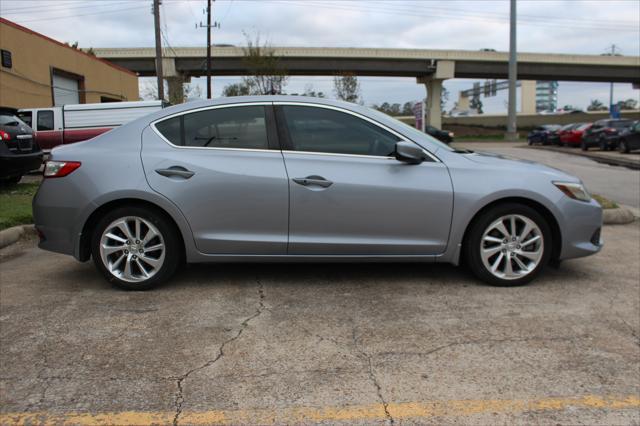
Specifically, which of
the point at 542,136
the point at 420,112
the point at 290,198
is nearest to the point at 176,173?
the point at 290,198

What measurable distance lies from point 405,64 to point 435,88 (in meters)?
5.63

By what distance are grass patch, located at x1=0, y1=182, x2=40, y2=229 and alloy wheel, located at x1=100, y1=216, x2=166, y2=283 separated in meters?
2.77

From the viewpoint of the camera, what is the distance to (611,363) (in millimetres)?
3240

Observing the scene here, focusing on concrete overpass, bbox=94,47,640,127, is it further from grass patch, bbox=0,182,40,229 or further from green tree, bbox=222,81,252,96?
grass patch, bbox=0,182,40,229

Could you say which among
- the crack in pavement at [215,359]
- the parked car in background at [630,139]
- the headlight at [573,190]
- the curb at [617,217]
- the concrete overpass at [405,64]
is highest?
the concrete overpass at [405,64]

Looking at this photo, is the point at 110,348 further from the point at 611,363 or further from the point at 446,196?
the point at 611,363

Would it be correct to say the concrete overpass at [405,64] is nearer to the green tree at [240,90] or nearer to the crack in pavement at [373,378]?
the green tree at [240,90]

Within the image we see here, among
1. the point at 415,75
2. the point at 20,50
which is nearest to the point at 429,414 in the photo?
the point at 20,50

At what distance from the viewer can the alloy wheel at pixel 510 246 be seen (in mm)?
4590

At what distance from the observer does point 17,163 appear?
29.6ft

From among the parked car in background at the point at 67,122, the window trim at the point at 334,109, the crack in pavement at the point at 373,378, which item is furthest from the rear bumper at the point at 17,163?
the crack in pavement at the point at 373,378

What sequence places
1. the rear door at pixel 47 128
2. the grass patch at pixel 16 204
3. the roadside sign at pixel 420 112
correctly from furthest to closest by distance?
the roadside sign at pixel 420 112, the rear door at pixel 47 128, the grass patch at pixel 16 204

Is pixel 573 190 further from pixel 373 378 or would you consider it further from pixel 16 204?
pixel 16 204

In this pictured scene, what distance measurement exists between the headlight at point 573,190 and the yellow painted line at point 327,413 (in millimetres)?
2212
